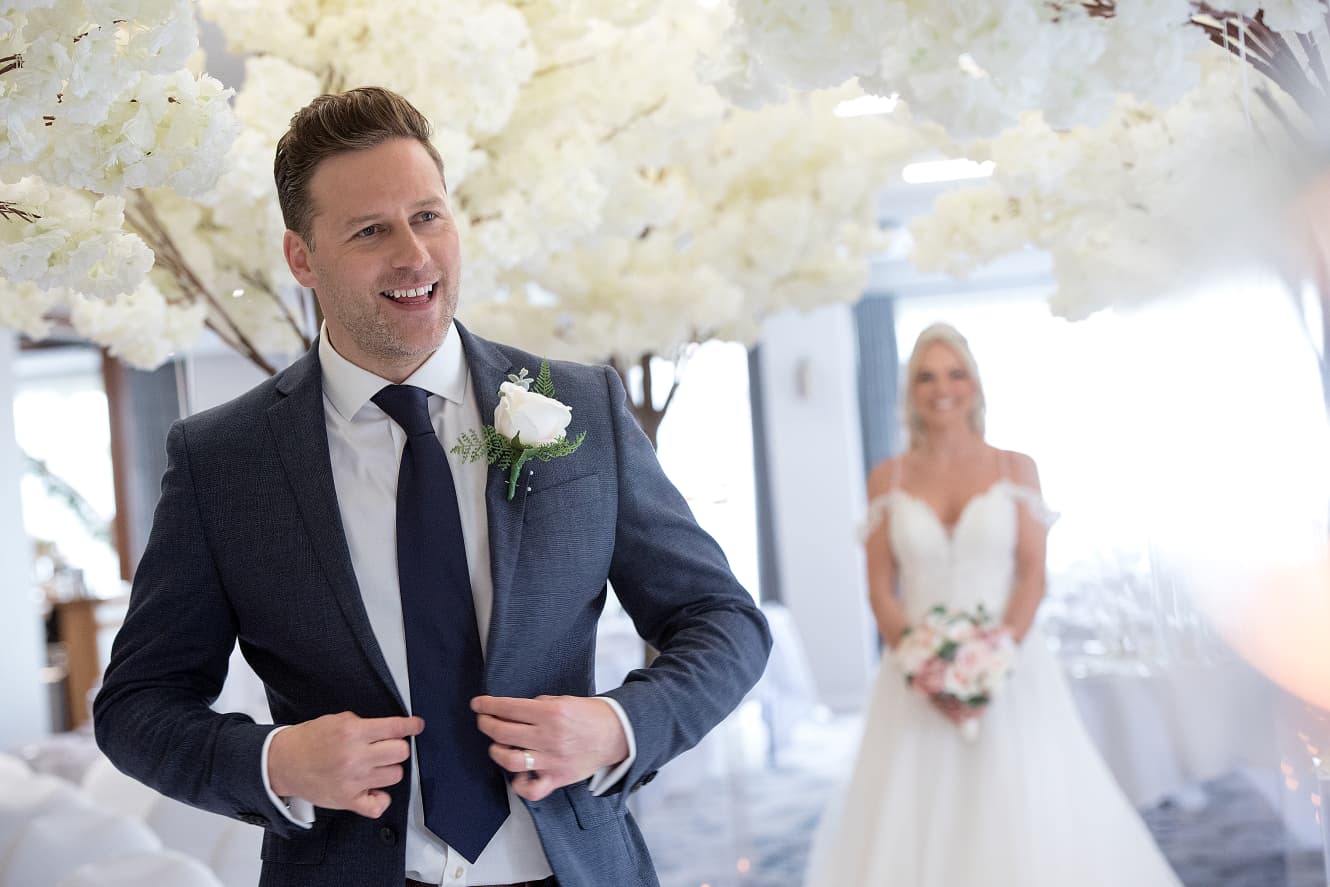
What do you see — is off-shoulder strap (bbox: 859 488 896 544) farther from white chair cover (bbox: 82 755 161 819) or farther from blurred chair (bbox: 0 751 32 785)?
blurred chair (bbox: 0 751 32 785)

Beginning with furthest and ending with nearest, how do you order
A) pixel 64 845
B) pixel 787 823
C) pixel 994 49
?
pixel 787 823 < pixel 64 845 < pixel 994 49

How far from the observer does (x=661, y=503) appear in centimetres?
167

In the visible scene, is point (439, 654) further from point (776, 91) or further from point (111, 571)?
point (111, 571)

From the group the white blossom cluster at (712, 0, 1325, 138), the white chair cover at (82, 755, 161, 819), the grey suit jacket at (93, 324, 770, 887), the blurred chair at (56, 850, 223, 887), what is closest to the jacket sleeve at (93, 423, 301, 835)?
the grey suit jacket at (93, 324, 770, 887)

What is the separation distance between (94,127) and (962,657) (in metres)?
2.71

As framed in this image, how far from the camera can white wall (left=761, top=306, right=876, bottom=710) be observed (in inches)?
371

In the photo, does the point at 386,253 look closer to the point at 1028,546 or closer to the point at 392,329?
the point at 392,329

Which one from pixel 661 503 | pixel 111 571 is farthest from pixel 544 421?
pixel 111 571

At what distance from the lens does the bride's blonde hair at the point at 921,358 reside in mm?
3457

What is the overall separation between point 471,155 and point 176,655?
4.52ft

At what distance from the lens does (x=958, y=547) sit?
361cm

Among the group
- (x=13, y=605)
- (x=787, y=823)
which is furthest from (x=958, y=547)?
(x=13, y=605)

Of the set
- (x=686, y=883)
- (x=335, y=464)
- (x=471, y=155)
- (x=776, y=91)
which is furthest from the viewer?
(x=686, y=883)

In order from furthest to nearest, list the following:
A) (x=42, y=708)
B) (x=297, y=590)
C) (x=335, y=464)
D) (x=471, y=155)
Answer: (x=42, y=708)
(x=471, y=155)
(x=335, y=464)
(x=297, y=590)
